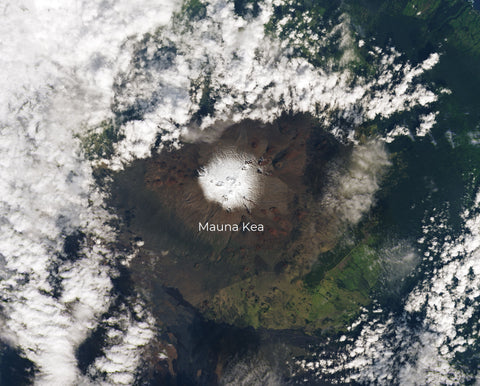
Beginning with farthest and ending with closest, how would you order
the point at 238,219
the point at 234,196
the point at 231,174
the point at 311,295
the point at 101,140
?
the point at 311,295 → the point at 238,219 → the point at 101,140 → the point at 234,196 → the point at 231,174

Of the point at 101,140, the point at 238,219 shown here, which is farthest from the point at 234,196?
the point at 101,140

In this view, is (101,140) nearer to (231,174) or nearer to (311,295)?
(231,174)

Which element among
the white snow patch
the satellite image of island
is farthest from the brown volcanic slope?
the white snow patch

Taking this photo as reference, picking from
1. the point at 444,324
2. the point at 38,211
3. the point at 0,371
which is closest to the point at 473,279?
the point at 444,324

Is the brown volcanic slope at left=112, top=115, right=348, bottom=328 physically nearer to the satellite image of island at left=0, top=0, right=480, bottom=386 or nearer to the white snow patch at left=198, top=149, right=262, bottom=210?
the satellite image of island at left=0, top=0, right=480, bottom=386

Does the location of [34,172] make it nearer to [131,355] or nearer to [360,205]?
[131,355]

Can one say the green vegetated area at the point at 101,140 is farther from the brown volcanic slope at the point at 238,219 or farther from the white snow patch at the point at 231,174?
the white snow patch at the point at 231,174
